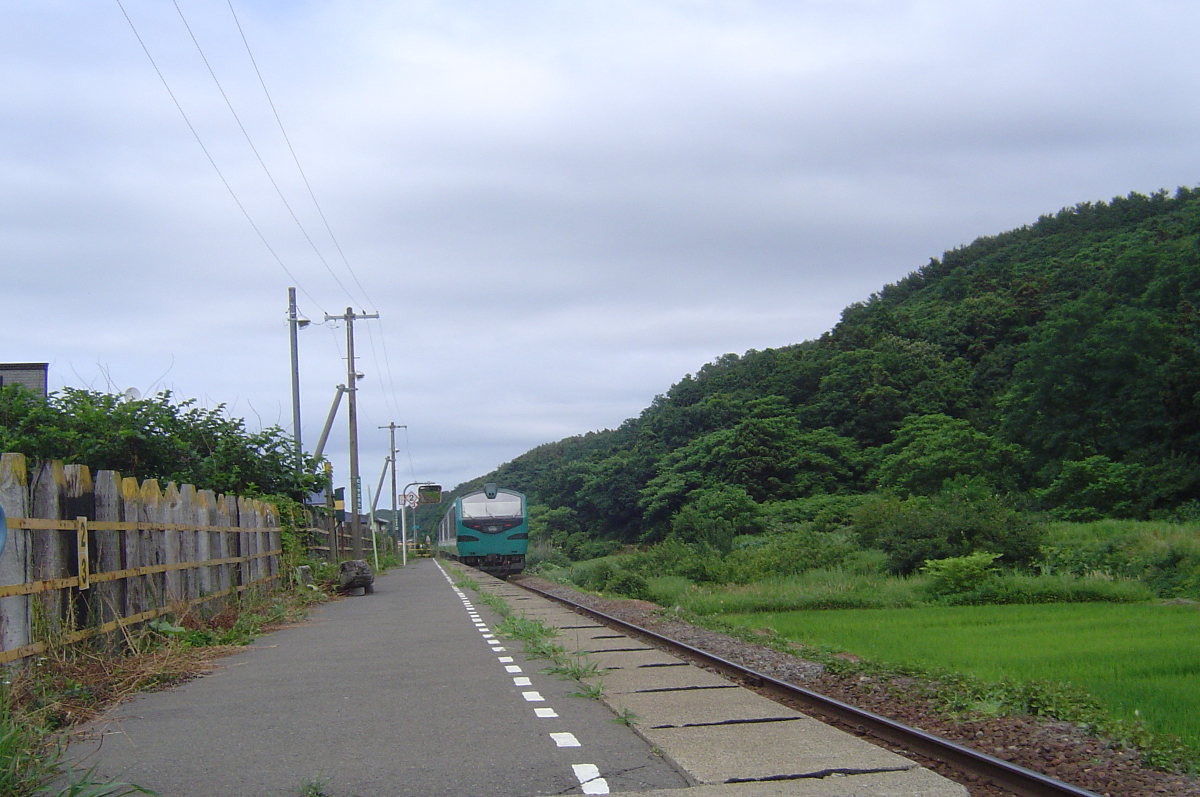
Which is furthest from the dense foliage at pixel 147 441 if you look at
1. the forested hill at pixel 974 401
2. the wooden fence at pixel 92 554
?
the forested hill at pixel 974 401

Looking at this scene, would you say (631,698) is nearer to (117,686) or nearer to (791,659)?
(791,659)

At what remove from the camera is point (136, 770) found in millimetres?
6102

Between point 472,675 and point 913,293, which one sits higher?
point 913,293

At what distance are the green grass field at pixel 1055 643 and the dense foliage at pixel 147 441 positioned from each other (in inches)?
437

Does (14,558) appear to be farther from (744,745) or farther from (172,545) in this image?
(744,745)

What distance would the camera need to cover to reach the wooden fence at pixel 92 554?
823 cm

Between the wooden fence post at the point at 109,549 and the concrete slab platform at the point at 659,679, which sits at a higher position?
the wooden fence post at the point at 109,549

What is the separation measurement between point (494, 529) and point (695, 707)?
98.2 ft

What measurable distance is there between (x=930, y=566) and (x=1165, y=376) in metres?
33.9

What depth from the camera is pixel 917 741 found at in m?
6.76

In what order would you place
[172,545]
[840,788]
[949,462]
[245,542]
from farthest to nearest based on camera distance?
[949,462] → [245,542] → [172,545] → [840,788]

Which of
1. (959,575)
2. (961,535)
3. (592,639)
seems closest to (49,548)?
(592,639)

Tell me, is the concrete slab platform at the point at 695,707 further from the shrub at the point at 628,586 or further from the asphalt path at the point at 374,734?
the shrub at the point at 628,586

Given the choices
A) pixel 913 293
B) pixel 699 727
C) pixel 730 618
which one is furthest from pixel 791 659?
pixel 913 293
